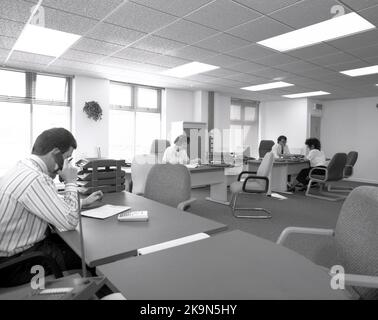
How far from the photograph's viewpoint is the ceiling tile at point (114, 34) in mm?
3436

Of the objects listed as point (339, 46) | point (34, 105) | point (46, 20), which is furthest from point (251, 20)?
point (34, 105)

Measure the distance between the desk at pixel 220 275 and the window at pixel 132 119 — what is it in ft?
18.7

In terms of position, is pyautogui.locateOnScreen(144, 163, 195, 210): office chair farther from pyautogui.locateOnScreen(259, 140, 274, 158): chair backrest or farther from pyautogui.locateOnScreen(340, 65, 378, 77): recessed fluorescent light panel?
pyautogui.locateOnScreen(259, 140, 274, 158): chair backrest

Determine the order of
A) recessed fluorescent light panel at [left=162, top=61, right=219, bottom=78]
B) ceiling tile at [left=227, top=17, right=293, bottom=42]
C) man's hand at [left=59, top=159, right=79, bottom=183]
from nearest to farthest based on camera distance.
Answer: man's hand at [left=59, top=159, right=79, bottom=183]
ceiling tile at [left=227, top=17, right=293, bottom=42]
recessed fluorescent light panel at [left=162, top=61, right=219, bottom=78]

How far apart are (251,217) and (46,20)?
155 inches

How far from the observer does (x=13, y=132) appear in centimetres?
554

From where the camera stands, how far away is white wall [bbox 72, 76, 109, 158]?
602 centimetres

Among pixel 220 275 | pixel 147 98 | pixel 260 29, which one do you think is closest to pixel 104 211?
pixel 220 275

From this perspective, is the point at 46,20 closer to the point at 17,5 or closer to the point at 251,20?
the point at 17,5

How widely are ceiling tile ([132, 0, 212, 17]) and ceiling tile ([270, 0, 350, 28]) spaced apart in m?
0.90

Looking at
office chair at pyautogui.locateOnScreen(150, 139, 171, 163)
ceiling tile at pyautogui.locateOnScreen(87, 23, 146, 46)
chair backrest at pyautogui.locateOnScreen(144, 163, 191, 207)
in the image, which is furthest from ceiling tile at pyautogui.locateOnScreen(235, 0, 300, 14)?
office chair at pyautogui.locateOnScreen(150, 139, 171, 163)

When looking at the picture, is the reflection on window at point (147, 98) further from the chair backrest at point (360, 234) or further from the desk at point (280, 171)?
the chair backrest at point (360, 234)

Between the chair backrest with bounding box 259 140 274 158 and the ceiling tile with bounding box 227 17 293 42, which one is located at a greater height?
the ceiling tile with bounding box 227 17 293 42

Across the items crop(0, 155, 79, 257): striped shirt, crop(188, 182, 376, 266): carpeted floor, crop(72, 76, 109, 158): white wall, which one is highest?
crop(72, 76, 109, 158): white wall
